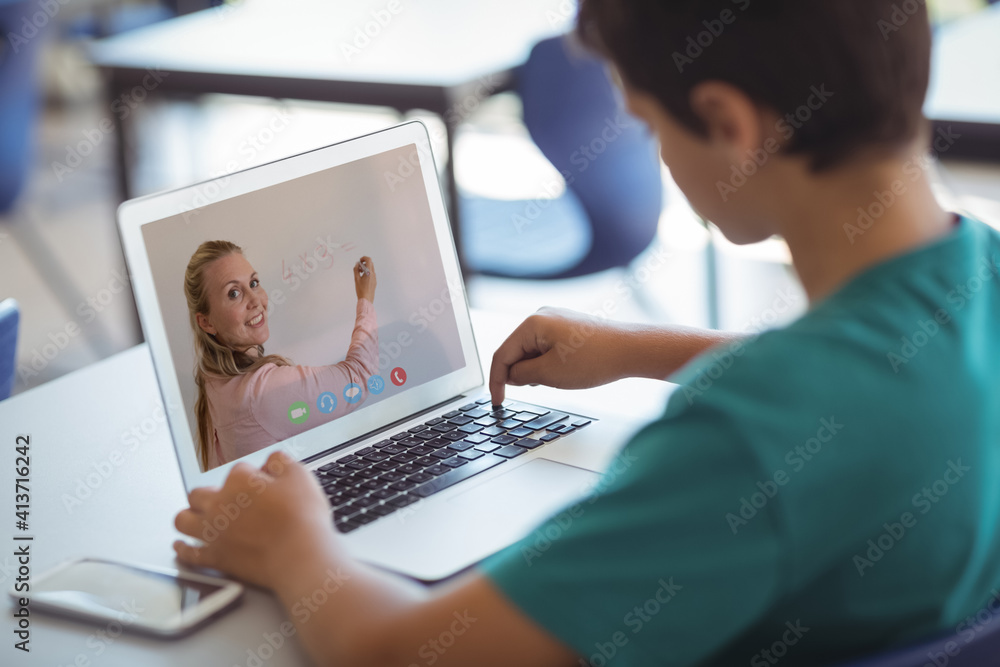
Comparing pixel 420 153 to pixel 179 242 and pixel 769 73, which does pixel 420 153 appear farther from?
pixel 769 73

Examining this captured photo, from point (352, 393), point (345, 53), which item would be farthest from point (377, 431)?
point (345, 53)

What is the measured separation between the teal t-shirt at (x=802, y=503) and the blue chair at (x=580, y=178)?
168 centimetres

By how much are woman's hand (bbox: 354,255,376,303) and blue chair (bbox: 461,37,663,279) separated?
1302mm

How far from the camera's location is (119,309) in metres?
3.20

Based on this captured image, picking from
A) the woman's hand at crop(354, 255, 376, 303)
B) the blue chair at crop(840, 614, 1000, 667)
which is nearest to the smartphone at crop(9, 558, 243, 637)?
the woman's hand at crop(354, 255, 376, 303)

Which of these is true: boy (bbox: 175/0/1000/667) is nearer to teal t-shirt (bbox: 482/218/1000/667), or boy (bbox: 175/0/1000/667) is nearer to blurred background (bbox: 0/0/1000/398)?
teal t-shirt (bbox: 482/218/1000/667)

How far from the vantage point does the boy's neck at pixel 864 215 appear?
68cm

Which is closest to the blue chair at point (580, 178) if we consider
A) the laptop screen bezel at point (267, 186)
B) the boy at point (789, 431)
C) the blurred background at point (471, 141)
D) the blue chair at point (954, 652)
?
the blurred background at point (471, 141)

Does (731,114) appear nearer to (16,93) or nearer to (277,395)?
(277,395)

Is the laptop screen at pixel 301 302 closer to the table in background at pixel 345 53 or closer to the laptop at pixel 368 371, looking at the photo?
the laptop at pixel 368 371

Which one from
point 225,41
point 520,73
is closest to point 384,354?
point 520,73

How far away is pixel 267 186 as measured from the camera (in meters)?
0.99

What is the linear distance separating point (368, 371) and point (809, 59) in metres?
0.55

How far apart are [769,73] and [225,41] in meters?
2.39
